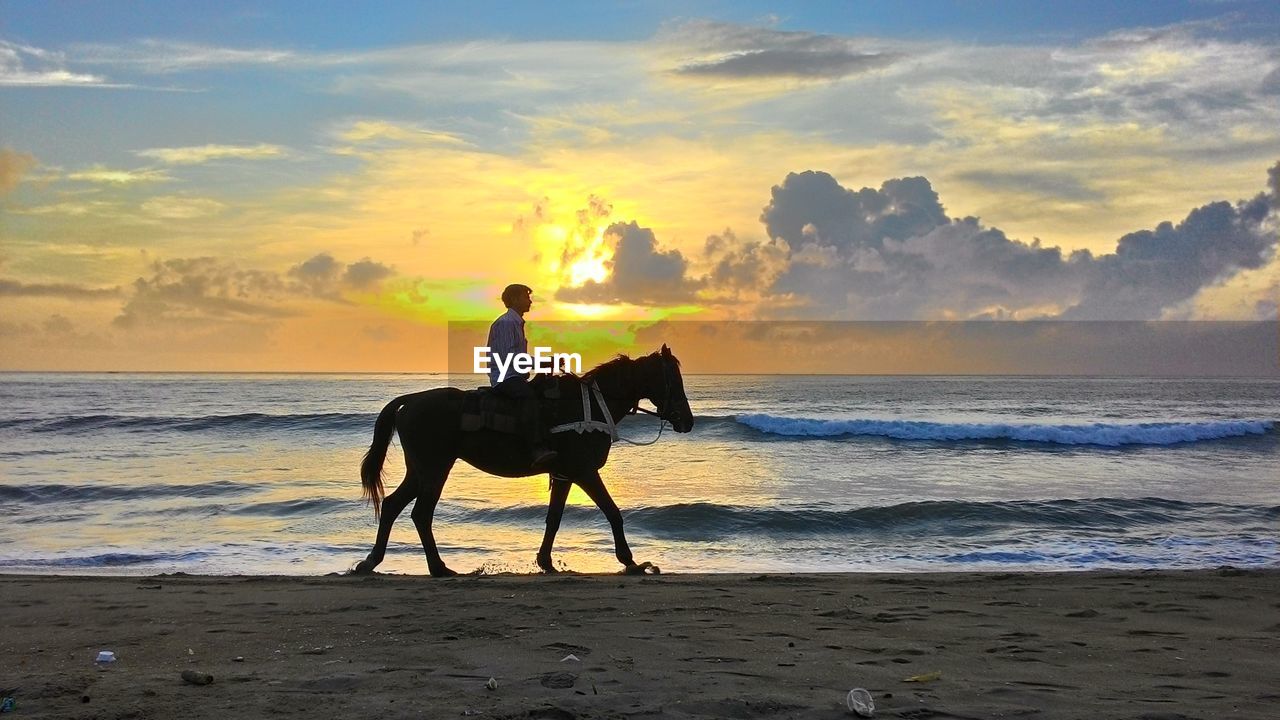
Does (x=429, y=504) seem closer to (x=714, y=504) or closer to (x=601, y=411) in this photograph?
(x=601, y=411)

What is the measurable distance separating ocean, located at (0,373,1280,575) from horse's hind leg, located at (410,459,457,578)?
3.12ft

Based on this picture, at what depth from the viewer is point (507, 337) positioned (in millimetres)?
9461

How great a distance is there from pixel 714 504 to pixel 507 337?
7.12 m

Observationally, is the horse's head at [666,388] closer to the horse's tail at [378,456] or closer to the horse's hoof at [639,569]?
the horse's hoof at [639,569]

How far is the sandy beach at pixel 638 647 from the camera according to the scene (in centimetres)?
468

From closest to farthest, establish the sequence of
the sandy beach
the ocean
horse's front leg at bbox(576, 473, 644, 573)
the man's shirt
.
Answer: the sandy beach → the man's shirt → horse's front leg at bbox(576, 473, 644, 573) → the ocean

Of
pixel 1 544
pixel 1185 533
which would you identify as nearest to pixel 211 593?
pixel 1 544

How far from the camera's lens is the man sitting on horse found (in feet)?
31.0

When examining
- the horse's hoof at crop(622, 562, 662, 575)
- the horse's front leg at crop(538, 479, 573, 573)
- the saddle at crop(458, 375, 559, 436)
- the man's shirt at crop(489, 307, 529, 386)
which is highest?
the man's shirt at crop(489, 307, 529, 386)

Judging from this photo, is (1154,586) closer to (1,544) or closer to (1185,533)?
(1185,533)

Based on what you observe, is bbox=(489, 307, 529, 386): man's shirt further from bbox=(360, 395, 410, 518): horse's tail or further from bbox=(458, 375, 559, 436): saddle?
bbox=(360, 395, 410, 518): horse's tail

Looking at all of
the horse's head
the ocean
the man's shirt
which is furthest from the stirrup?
the ocean

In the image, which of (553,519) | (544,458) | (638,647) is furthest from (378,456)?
(638,647)

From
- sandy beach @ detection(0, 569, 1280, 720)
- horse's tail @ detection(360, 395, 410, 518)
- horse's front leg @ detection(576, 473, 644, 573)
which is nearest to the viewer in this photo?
sandy beach @ detection(0, 569, 1280, 720)
